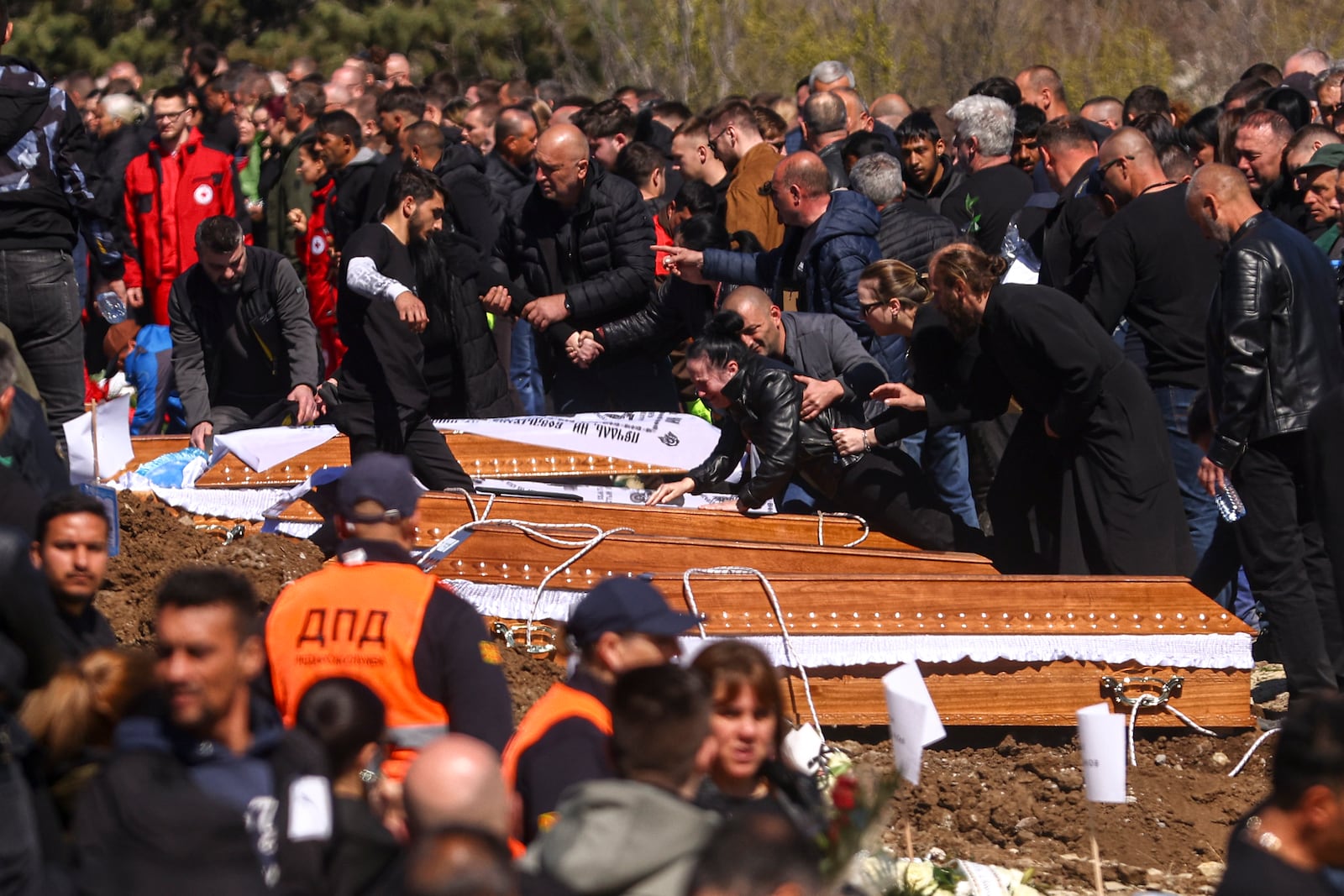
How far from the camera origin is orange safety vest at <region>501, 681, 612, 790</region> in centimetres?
393

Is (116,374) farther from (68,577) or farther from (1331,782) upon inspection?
(1331,782)

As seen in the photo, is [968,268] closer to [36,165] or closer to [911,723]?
[911,723]

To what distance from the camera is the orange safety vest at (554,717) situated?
3932 millimetres

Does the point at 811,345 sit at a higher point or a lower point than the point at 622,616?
higher

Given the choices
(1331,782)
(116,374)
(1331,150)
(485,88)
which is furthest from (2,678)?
(485,88)

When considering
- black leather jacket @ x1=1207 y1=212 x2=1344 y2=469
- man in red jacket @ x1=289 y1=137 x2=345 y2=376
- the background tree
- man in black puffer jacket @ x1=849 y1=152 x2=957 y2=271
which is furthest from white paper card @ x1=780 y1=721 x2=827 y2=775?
the background tree

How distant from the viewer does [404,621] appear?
4305mm

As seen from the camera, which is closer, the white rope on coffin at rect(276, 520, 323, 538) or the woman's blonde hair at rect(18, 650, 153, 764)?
the woman's blonde hair at rect(18, 650, 153, 764)

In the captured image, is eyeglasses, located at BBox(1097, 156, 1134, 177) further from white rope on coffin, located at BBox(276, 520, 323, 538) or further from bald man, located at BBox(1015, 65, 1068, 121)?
white rope on coffin, located at BBox(276, 520, 323, 538)

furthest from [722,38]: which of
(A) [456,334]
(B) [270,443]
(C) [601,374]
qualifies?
(A) [456,334]

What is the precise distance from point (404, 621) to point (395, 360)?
11.8 ft

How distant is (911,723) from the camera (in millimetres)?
4574

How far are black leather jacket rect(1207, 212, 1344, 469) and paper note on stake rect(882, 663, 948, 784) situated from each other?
8.86ft

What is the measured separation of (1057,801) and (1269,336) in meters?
1.99
